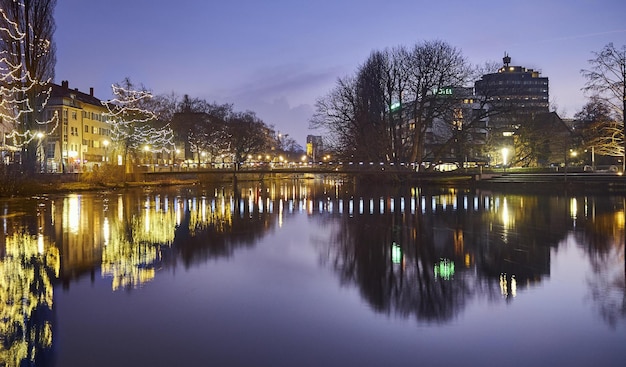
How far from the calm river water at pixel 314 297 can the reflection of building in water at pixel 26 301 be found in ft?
0.10

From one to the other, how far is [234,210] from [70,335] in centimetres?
2194

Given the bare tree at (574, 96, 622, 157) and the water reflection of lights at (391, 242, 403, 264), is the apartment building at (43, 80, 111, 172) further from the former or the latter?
the water reflection of lights at (391, 242, 403, 264)

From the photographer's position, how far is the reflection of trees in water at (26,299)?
6.68 metres

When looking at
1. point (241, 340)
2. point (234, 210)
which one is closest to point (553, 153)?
point (234, 210)

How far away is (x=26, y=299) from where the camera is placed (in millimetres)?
9250

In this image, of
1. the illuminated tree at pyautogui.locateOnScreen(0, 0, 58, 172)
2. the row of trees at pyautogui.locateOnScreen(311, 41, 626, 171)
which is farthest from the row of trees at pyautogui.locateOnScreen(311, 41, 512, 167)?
the illuminated tree at pyautogui.locateOnScreen(0, 0, 58, 172)

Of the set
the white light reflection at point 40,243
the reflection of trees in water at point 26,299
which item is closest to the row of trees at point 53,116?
the white light reflection at point 40,243

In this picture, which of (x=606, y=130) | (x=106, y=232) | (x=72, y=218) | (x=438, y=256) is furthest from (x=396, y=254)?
(x=606, y=130)

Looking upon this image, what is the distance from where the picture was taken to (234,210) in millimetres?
29250

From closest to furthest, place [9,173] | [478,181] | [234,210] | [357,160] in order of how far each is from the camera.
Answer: [234,210] < [9,173] < [478,181] < [357,160]

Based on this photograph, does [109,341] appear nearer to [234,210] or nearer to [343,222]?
[343,222]

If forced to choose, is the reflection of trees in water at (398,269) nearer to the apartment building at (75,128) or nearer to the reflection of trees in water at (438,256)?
the reflection of trees in water at (438,256)

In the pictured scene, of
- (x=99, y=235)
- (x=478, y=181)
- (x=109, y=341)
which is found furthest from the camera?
(x=478, y=181)

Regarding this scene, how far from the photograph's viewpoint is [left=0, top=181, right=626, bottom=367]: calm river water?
6688 mm
